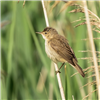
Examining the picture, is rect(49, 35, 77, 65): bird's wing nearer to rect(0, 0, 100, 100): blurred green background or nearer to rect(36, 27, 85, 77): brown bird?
rect(36, 27, 85, 77): brown bird

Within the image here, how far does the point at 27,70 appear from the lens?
3.38 metres

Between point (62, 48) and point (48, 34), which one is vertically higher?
point (48, 34)

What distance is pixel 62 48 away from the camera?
3.17 meters

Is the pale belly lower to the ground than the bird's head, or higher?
lower

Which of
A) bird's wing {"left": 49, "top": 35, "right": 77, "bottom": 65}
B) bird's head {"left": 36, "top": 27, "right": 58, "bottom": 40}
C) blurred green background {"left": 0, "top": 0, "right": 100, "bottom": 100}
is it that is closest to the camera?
bird's wing {"left": 49, "top": 35, "right": 77, "bottom": 65}

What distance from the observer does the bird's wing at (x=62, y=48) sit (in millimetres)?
3064

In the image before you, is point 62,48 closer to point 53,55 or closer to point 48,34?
point 53,55

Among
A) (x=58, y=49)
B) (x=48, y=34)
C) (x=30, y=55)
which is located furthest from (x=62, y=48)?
(x=30, y=55)

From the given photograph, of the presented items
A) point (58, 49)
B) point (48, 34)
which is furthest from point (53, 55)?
point (48, 34)

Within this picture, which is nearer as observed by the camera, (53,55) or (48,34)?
(53,55)


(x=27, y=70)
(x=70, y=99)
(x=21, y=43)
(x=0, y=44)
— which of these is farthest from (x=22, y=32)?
(x=70, y=99)

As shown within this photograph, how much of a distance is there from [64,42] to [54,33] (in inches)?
12.7

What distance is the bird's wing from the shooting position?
3064mm

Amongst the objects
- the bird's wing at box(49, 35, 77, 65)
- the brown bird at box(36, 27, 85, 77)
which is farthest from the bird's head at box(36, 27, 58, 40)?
the bird's wing at box(49, 35, 77, 65)
